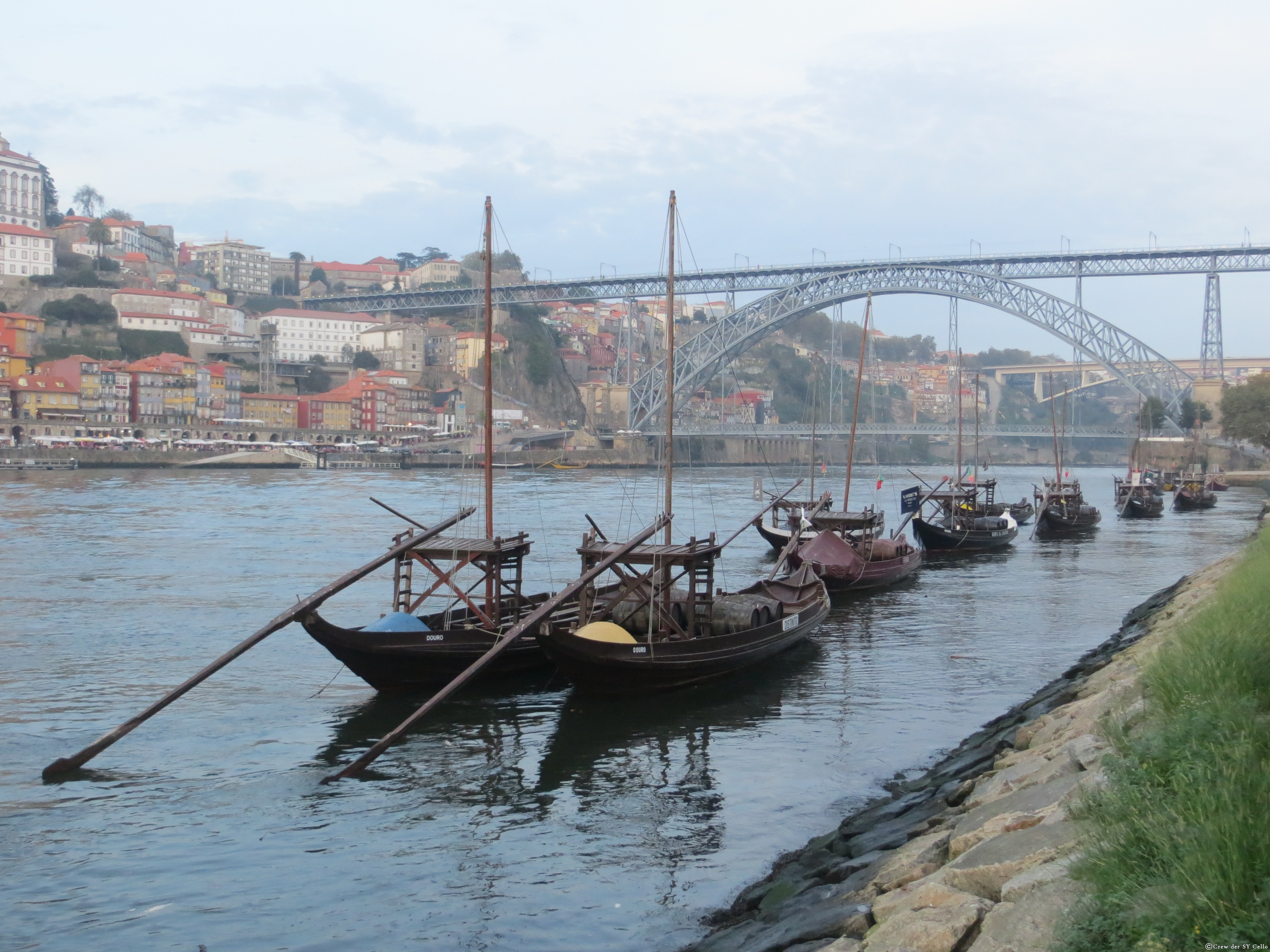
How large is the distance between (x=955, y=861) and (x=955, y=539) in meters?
24.7

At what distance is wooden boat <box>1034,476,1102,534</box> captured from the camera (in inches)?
1352

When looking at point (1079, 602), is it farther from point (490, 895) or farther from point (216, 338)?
point (216, 338)

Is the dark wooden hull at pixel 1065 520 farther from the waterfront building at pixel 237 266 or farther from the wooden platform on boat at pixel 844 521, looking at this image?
the waterfront building at pixel 237 266

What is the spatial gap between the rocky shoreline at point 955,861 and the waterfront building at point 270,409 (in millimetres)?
83248

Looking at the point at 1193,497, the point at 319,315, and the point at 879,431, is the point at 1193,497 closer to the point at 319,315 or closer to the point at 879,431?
the point at 879,431

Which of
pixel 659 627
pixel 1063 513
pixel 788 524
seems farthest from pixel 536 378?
pixel 659 627

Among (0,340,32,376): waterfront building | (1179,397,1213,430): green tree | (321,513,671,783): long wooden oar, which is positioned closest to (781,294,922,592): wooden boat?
(321,513,671,783): long wooden oar

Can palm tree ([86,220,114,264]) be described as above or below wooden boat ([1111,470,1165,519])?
above

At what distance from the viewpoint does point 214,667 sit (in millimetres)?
10133

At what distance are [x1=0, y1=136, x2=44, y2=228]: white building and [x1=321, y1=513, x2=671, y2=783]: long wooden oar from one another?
4368 inches

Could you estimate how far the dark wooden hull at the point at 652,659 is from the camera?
457 inches

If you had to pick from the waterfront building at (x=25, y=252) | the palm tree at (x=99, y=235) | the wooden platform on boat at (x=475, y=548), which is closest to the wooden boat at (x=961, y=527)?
the wooden platform on boat at (x=475, y=548)

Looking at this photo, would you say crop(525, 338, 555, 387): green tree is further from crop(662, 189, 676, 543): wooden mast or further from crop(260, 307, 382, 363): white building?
crop(662, 189, 676, 543): wooden mast

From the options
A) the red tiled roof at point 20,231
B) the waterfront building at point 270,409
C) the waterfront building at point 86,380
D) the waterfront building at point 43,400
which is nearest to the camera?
the waterfront building at point 43,400
